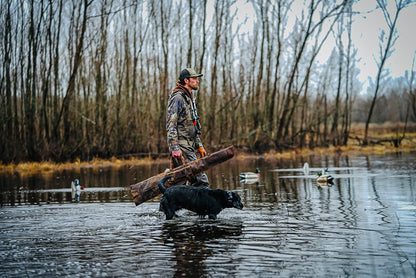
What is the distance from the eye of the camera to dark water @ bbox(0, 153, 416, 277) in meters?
5.49

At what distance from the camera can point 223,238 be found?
7.12 metres

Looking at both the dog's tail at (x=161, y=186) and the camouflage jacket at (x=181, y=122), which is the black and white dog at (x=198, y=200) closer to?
the dog's tail at (x=161, y=186)

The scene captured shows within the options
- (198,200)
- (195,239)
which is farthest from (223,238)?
(198,200)

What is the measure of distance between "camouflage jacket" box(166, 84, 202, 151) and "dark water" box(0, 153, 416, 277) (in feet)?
4.04

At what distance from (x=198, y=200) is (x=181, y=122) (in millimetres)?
1720

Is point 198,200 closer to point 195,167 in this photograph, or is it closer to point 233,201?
point 233,201

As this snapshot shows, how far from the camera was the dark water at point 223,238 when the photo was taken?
5.49 metres

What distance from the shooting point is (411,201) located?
10.4m

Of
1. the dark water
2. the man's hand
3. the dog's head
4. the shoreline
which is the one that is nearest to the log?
the man's hand

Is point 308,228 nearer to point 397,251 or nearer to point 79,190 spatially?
point 397,251

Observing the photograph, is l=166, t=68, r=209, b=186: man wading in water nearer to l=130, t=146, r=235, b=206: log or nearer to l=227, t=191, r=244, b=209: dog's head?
l=130, t=146, r=235, b=206: log

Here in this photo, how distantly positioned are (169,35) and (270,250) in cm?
3102

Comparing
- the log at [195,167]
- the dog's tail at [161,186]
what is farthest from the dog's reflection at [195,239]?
the log at [195,167]

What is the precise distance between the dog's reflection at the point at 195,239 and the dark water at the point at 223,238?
0.4 inches
